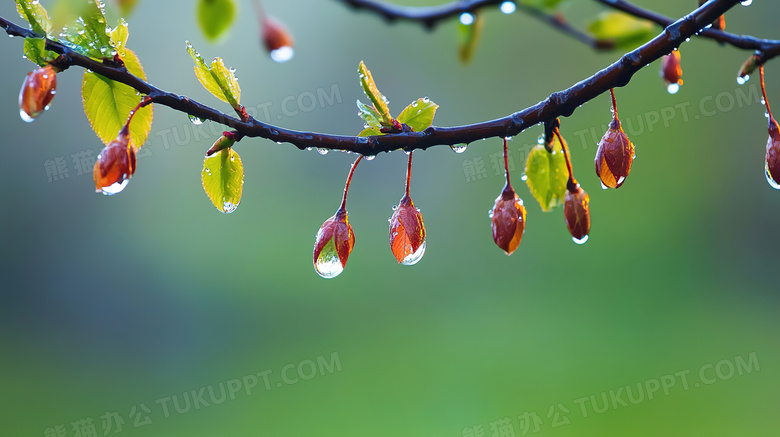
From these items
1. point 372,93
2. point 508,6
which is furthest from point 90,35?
point 508,6

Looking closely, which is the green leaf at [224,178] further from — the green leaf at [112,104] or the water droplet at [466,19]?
the water droplet at [466,19]

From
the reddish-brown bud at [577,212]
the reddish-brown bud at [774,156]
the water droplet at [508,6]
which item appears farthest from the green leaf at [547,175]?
the water droplet at [508,6]

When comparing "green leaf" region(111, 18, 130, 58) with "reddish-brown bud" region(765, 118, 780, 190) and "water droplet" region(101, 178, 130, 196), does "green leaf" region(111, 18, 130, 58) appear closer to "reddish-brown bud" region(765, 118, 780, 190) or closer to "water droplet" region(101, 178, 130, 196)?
"water droplet" region(101, 178, 130, 196)

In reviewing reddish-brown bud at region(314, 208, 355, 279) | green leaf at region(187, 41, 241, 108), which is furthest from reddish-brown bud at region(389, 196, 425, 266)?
green leaf at region(187, 41, 241, 108)

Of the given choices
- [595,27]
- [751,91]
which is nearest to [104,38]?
[595,27]

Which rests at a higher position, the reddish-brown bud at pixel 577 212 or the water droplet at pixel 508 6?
the water droplet at pixel 508 6

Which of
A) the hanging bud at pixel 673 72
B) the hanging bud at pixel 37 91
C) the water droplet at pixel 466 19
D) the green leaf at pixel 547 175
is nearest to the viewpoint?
the hanging bud at pixel 37 91
